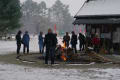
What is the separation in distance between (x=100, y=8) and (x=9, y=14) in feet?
99.2

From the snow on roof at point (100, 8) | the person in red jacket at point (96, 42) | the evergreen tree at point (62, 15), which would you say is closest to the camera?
the person in red jacket at point (96, 42)

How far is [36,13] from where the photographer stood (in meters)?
141

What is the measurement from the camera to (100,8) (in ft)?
84.7

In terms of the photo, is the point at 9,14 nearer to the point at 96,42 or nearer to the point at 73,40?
the point at 73,40

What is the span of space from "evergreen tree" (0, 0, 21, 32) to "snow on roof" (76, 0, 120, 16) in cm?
2682

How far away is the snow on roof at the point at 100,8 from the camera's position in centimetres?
2461

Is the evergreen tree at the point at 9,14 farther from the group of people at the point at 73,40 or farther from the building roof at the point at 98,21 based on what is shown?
the building roof at the point at 98,21

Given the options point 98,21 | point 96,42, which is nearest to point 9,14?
point 98,21

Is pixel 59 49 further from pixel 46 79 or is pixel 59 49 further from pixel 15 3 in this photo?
pixel 15 3

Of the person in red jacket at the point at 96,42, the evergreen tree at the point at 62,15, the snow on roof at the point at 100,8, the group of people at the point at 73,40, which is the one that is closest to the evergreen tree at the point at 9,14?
the snow on roof at the point at 100,8

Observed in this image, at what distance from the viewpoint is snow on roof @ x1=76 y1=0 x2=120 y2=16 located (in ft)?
80.7

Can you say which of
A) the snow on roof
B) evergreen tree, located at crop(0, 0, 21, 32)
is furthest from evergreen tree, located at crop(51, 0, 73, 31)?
the snow on roof

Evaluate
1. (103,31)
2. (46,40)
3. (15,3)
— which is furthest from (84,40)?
(15,3)

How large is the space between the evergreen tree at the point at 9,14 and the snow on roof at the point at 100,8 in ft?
88.0
